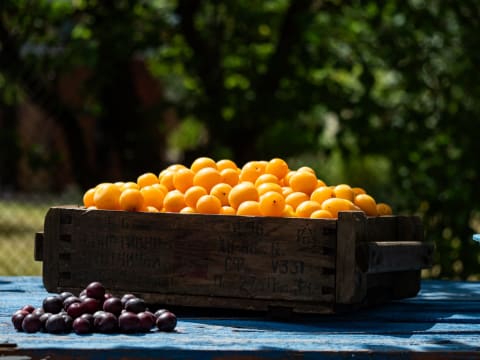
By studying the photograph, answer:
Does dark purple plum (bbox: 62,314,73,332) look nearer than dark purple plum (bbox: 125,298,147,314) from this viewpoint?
Yes

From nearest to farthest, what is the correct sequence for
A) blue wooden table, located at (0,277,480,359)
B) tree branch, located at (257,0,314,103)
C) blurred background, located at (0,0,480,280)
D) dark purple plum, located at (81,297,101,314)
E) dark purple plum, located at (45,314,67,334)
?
blue wooden table, located at (0,277,480,359) → dark purple plum, located at (45,314,67,334) → dark purple plum, located at (81,297,101,314) → blurred background, located at (0,0,480,280) → tree branch, located at (257,0,314,103)

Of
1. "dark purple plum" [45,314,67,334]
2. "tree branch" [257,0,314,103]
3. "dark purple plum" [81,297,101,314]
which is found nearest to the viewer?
"dark purple plum" [45,314,67,334]

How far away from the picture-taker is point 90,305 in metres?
2.55

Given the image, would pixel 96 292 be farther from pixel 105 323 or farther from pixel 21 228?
pixel 21 228

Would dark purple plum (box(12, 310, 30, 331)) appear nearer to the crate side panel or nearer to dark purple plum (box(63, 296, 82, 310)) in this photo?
dark purple plum (box(63, 296, 82, 310))

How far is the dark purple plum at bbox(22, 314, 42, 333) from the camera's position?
244 cm

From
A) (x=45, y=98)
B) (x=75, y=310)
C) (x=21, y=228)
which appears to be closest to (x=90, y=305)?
(x=75, y=310)

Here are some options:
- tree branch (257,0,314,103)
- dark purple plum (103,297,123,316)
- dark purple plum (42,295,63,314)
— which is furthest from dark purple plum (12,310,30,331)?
tree branch (257,0,314,103)

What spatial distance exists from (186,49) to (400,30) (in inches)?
62.3

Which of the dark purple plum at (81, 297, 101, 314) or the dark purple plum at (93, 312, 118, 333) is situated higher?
the dark purple plum at (81, 297, 101, 314)

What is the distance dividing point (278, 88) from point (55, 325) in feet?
13.8

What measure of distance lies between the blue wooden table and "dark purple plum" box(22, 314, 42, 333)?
25mm

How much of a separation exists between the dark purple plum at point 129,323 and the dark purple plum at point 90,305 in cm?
11

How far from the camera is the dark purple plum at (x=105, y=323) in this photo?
8.08 ft
